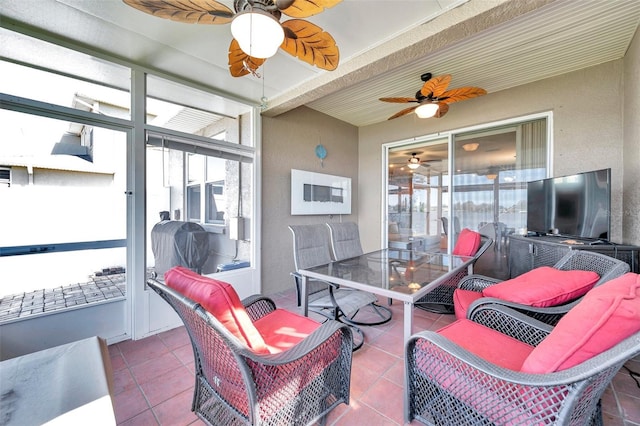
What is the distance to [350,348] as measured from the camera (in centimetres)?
141

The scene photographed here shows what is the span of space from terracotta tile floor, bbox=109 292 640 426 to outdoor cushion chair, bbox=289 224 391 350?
0.25 metres

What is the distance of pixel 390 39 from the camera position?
2201 millimetres

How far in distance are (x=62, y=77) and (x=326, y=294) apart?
310 centimetres

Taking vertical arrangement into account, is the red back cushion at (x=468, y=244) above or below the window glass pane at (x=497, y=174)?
below

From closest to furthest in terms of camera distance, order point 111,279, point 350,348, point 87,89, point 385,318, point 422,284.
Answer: point 350,348 < point 422,284 < point 87,89 < point 111,279 < point 385,318

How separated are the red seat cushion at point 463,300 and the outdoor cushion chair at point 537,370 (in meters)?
0.49

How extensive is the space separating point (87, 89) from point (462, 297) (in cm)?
387

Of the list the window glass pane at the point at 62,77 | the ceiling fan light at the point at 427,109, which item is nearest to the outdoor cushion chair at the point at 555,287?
the ceiling fan light at the point at 427,109

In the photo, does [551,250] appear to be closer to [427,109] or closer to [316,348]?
[427,109]

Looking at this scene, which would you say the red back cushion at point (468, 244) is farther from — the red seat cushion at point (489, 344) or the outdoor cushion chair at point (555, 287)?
the red seat cushion at point (489, 344)

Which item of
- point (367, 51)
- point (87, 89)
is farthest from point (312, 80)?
point (87, 89)

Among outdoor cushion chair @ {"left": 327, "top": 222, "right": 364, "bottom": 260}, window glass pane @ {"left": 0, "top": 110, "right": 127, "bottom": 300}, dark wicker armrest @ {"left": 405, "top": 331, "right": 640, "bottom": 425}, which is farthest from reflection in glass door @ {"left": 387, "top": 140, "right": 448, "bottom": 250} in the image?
window glass pane @ {"left": 0, "top": 110, "right": 127, "bottom": 300}

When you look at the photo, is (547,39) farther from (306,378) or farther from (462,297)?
(306,378)

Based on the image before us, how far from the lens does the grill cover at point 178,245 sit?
266 centimetres
